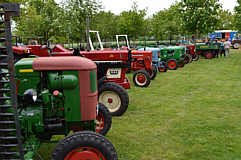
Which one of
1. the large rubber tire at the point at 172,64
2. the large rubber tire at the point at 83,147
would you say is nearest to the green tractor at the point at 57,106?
the large rubber tire at the point at 83,147

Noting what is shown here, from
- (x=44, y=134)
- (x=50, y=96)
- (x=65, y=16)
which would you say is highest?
(x=65, y=16)

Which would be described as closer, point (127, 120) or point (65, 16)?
point (127, 120)

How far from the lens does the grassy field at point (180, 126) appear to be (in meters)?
4.20

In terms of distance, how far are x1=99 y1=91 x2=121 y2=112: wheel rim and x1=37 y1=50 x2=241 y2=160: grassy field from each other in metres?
A: 0.30

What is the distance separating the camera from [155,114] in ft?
20.3

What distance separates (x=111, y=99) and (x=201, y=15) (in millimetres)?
19600

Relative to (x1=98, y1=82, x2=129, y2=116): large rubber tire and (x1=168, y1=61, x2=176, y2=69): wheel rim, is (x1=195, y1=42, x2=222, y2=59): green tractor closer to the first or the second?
(x1=168, y1=61, x2=176, y2=69): wheel rim

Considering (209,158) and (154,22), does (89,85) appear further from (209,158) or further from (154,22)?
(154,22)

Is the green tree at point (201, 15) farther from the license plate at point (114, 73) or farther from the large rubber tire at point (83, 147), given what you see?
the large rubber tire at point (83, 147)

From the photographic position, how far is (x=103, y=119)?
4.65 meters

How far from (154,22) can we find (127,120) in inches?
1025

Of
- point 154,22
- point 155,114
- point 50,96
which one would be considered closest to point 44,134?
point 50,96

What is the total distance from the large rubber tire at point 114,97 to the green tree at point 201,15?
1943 centimetres

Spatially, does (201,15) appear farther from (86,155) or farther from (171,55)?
(86,155)
